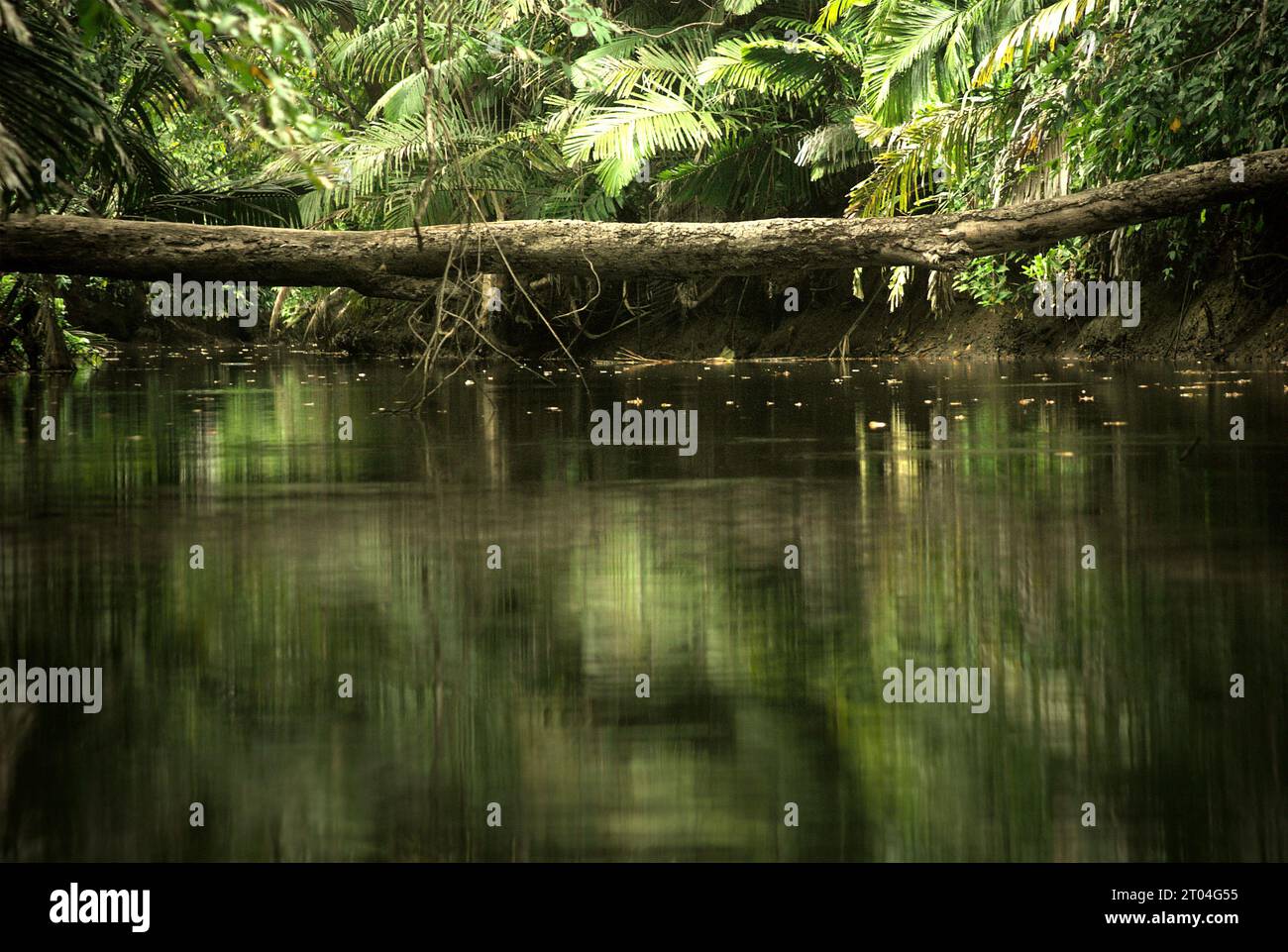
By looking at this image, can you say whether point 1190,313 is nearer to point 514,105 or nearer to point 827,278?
point 827,278

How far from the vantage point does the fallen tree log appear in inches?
325

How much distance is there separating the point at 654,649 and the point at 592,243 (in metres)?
5.76

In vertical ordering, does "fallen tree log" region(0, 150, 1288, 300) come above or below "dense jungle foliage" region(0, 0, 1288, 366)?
below

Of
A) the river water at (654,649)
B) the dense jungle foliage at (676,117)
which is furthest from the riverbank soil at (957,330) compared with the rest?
the river water at (654,649)

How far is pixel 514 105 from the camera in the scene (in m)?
18.4

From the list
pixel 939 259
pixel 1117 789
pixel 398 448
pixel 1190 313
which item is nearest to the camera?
pixel 1117 789

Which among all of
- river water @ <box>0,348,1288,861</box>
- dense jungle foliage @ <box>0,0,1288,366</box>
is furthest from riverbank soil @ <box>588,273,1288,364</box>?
river water @ <box>0,348,1288,861</box>

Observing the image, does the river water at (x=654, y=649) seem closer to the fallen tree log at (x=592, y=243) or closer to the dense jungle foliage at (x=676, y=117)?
the dense jungle foliage at (x=676, y=117)

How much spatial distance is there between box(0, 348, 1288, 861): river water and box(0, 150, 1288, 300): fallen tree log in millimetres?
2096

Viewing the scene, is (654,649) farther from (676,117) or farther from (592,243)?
(676,117)

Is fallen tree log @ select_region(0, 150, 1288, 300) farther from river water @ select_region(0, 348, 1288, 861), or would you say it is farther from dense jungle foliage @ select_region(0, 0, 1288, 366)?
river water @ select_region(0, 348, 1288, 861)

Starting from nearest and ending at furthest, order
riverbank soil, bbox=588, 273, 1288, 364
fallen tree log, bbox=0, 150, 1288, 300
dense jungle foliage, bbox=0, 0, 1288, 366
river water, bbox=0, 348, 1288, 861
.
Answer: river water, bbox=0, 348, 1288, 861, dense jungle foliage, bbox=0, 0, 1288, 366, fallen tree log, bbox=0, 150, 1288, 300, riverbank soil, bbox=588, 273, 1288, 364
